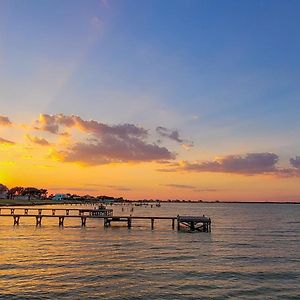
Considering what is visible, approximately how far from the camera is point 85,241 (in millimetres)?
44875

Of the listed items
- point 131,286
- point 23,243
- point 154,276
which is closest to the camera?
point 131,286

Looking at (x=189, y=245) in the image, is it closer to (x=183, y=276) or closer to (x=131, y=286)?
(x=183, y=276)

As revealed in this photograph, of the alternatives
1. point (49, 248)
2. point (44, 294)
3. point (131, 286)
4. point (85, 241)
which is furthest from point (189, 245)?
point (44, 294)

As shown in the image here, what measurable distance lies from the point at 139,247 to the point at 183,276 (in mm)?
14718

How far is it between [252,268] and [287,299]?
8951 mm

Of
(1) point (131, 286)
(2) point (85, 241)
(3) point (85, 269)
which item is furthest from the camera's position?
(2) point (85, 241)

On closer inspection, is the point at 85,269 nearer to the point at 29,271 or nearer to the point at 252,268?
the point at 29,271

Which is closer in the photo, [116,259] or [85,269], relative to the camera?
[85,269]

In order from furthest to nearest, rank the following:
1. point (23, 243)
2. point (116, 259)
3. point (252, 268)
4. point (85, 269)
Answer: point (23, 243)
point (116, 259)
point (252, 268)
point (85, 269)

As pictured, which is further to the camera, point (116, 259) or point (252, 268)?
point (116, 259)

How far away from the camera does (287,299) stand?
68.3ft

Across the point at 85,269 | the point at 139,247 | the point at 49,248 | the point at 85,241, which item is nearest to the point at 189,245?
the point at 139,247

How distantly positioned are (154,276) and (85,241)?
2094cm

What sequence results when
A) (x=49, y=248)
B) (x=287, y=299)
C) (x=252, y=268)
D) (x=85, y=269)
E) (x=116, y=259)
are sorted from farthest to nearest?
(x=49, y=248) < (x=116, y=259) < (x=252, y=268) < (x=85, y=269) < (x=287, y=299)
